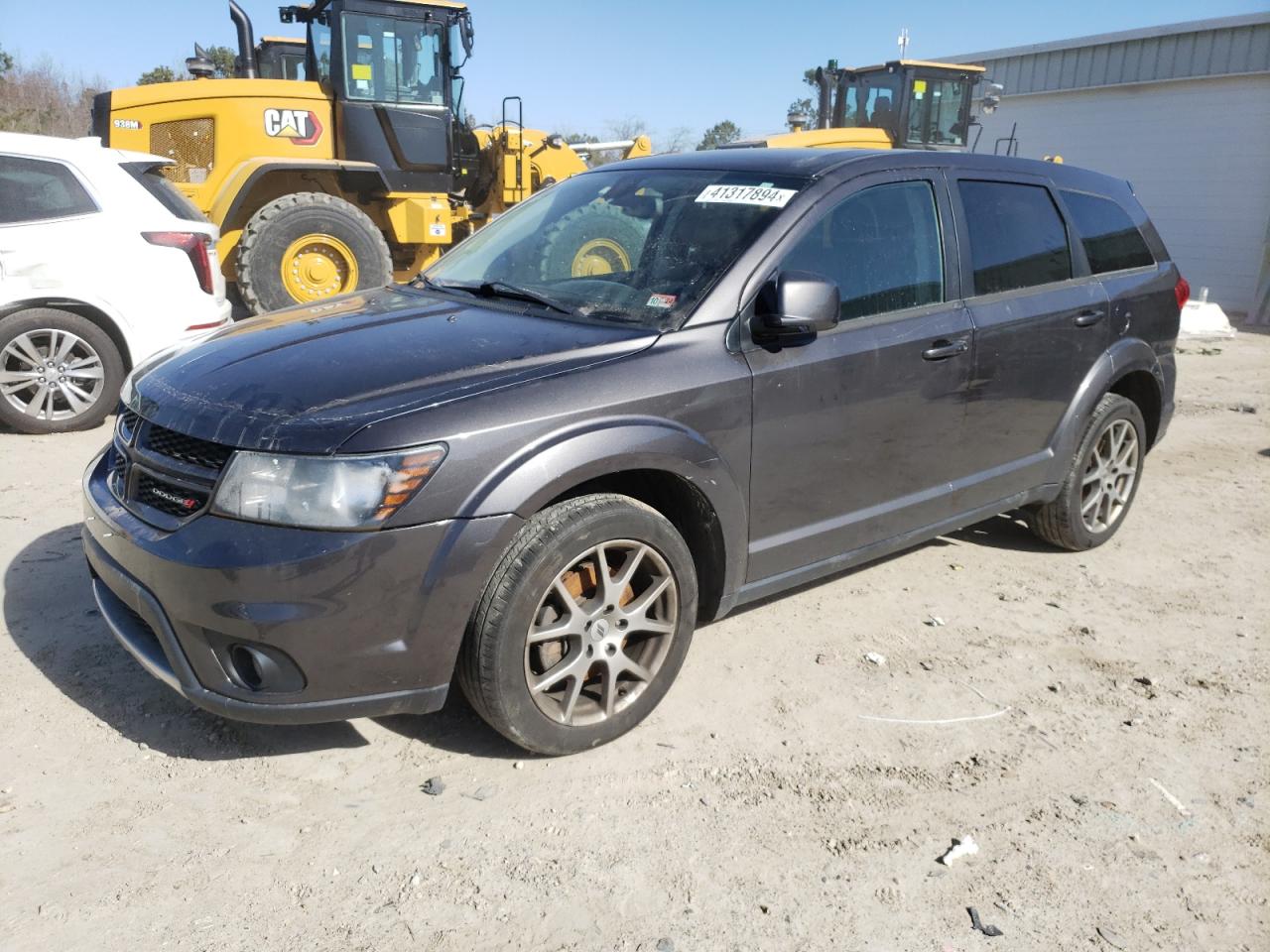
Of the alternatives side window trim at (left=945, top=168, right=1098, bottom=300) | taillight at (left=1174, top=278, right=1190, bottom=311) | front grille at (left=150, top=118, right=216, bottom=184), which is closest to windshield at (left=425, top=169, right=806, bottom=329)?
side window trim at (left=945, top=168, right=1098, bottom=300)

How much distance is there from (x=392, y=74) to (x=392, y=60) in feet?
0.41

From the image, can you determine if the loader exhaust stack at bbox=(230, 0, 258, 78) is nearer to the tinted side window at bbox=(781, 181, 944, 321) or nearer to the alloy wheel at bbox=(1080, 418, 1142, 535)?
the tinted side window at bbox=(781, 181, 944, 321)

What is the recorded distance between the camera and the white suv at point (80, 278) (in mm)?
6281

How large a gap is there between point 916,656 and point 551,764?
5.05 feet

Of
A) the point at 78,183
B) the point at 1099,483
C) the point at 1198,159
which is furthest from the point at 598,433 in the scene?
the point at 1198,159

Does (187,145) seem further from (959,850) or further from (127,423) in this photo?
(959,850)

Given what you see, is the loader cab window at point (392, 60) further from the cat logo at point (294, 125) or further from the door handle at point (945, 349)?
the door handle at point (945, 349)

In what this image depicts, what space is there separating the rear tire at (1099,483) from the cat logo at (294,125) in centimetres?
791

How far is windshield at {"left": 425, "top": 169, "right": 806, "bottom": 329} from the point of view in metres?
Result: 3.41

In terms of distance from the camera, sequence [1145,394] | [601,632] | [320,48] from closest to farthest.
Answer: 1. [601,632]
2. [1145,394]
3. [320,48]

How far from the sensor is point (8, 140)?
6.32m

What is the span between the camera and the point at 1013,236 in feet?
14.1

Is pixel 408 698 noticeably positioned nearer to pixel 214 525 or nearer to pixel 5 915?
pixel 214 525

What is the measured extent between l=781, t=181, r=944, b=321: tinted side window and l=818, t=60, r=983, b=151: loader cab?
9929 mm
